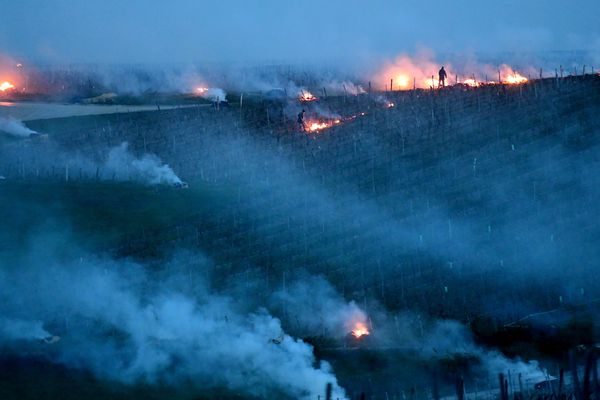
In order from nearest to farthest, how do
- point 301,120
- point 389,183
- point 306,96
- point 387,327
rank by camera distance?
1. point 387,327
2. point 389,183
3. point 301,120
4. point 306,96

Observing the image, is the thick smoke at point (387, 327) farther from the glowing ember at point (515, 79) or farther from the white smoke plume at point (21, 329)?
the glowing ember at point (515, 79)

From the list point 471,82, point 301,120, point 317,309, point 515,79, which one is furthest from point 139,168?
point 515,79

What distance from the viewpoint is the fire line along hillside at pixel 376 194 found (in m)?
24.9

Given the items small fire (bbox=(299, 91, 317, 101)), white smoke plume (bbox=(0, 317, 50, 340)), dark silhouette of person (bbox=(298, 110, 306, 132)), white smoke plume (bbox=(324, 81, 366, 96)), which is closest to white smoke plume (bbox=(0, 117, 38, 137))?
dark silhouette of person (bbox=(298, 110, 306, 132))

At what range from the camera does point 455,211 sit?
2841cm

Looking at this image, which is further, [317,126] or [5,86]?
[5,86]

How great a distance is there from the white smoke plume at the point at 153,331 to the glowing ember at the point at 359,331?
1.89 metres

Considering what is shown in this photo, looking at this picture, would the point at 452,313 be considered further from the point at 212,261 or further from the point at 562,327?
the point at 212,261

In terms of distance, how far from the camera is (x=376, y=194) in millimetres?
29609

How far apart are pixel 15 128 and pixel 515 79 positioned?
97.3 ft

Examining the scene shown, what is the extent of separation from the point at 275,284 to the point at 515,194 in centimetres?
1135

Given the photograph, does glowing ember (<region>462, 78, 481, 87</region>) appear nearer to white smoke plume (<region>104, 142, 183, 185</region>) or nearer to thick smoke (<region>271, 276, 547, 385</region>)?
white smoke plume (<region>104, 142, 183, 185</region>)

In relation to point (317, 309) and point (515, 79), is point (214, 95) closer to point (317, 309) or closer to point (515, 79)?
point (515, 79)

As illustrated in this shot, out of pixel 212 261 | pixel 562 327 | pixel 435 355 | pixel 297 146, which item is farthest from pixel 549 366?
pixel 297 146
